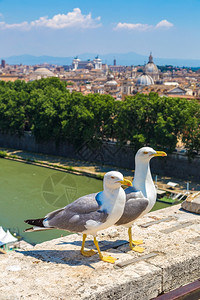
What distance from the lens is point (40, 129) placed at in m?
32.6

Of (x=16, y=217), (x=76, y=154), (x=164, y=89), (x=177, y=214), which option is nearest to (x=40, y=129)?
(x=76, y=154)

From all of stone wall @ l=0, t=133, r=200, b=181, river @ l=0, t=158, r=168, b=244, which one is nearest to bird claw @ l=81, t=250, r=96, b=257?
river @ l=0, t=158, r=168, b=244

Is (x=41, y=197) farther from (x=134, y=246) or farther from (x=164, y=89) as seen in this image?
(x=164, y=89)

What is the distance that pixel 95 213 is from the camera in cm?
522

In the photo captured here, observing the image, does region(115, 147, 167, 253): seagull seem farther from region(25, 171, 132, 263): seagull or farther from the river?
the river

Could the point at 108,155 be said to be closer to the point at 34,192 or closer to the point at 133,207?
the point at 34,192

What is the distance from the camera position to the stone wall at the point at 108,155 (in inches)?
1014

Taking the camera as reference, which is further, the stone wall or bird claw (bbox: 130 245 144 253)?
the stone wall

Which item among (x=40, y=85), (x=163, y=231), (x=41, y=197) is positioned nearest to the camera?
(x=163, y=231)

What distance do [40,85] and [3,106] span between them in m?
7.49

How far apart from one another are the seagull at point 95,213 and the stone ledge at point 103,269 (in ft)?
1.03

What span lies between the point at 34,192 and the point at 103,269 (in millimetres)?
18373

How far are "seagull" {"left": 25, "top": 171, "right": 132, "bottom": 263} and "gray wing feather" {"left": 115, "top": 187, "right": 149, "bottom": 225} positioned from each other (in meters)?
0.46

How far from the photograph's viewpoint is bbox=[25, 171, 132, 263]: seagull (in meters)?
5.14
